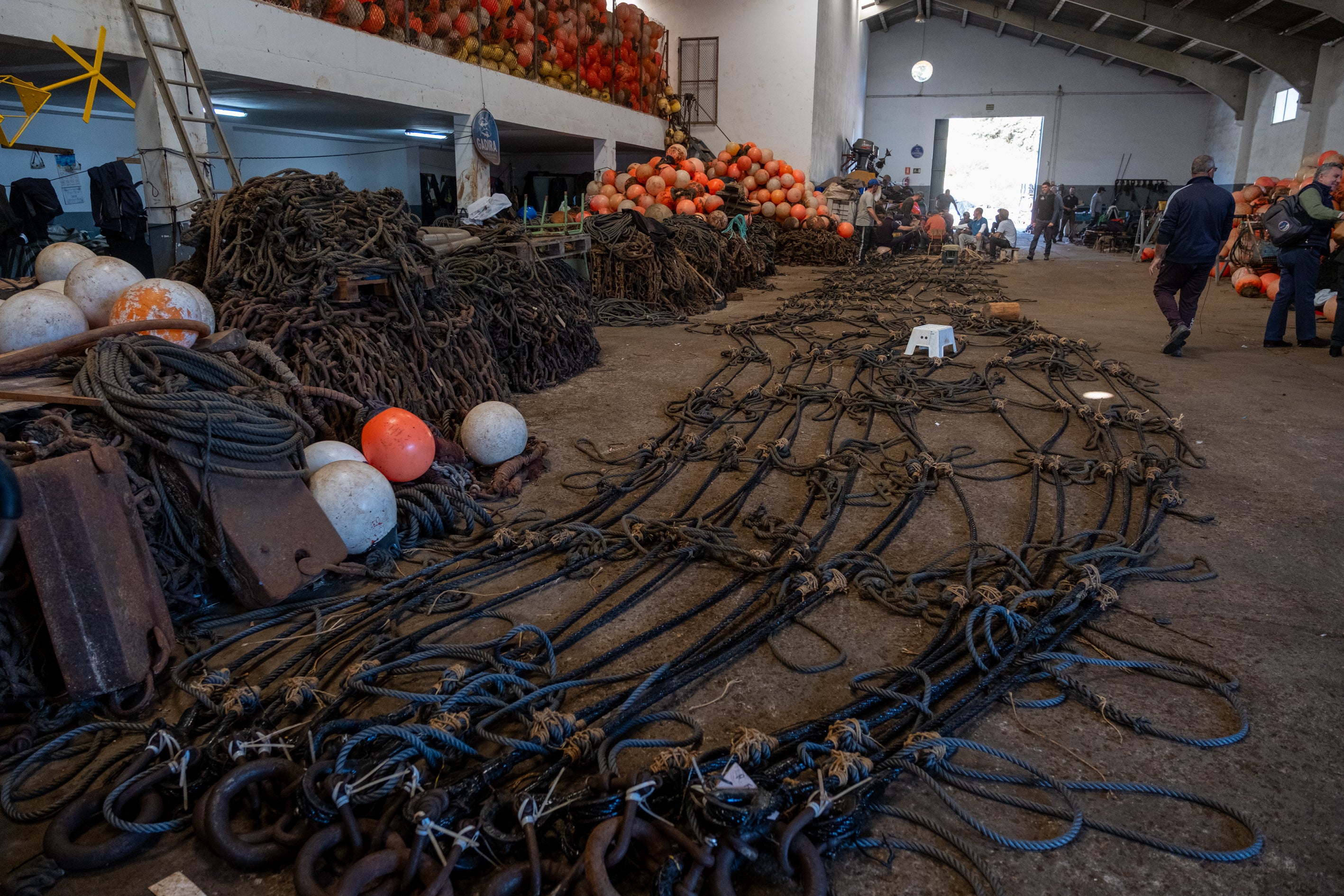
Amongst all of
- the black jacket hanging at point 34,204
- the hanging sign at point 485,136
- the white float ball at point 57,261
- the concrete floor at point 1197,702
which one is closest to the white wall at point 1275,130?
the concrete floor at point 1197,702

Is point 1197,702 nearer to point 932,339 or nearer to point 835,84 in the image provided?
point 932,339

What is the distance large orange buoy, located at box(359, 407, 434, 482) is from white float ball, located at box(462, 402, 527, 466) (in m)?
0.48

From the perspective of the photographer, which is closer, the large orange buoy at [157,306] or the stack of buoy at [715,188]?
the large orange buoy at [157,306]

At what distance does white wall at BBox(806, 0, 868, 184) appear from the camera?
20.4m

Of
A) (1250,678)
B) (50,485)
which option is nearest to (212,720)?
(50,485)

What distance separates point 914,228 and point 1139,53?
9.10m

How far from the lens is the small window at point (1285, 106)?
18.2 metres

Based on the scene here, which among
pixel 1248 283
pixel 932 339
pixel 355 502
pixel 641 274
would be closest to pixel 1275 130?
pixel 1248 283

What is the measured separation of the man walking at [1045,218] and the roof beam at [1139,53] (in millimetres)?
4184

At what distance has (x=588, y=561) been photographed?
3396 mm

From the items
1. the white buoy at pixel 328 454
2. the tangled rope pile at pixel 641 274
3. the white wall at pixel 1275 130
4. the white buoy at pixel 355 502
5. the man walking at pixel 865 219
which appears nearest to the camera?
the white buoy at pixel 355 502

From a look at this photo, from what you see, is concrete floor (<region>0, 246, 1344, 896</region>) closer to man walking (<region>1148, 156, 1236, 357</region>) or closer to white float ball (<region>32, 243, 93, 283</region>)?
man walking (<region>1148, 156, 1236, 357</region>)

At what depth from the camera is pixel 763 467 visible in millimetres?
4508

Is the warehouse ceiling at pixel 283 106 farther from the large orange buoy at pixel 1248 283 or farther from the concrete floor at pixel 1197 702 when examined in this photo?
the large orange buoy at pixel 1248 283
